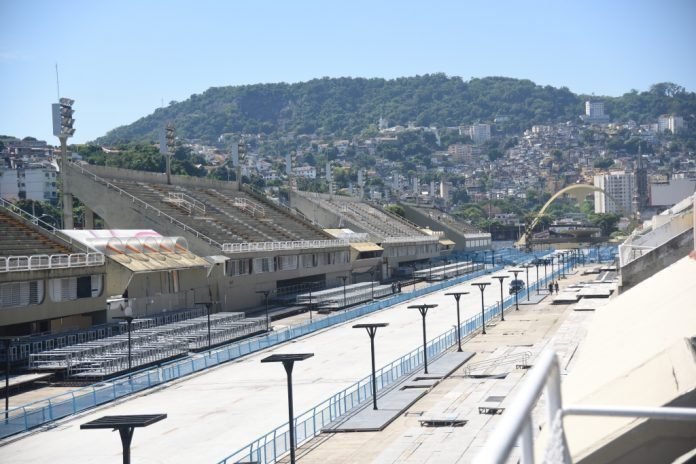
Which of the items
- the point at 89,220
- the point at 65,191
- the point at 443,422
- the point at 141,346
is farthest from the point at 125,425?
the point at 89,220

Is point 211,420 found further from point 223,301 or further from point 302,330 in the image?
point 223,301

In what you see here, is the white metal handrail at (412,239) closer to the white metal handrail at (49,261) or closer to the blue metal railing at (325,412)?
the blue metal railing at (325,412)

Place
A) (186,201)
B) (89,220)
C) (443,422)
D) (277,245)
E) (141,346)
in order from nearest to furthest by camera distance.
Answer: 1. (443,422)
2. (141,346)
3. (89,220)
4. (277,245)
5. (186,201)

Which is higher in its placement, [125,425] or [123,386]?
[125,425]

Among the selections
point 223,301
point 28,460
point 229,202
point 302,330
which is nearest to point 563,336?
point 302,330

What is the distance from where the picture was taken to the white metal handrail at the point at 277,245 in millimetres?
76656

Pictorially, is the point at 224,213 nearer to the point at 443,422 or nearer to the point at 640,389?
the point at 443,422

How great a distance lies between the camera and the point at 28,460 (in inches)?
1219

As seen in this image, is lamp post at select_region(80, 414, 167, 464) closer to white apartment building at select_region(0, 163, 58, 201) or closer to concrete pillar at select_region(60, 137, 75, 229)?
concrete pillar at select_region(60, 137, 75, 229)

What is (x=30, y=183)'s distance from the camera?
18100 cm

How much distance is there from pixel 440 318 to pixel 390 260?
5066cm

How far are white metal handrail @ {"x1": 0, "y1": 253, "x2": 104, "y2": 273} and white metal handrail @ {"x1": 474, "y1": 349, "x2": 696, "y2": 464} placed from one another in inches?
1896

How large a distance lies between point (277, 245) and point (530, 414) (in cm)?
8161

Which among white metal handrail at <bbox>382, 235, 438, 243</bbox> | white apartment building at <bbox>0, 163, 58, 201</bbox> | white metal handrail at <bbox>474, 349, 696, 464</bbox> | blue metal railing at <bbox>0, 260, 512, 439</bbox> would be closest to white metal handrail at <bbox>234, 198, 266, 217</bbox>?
white metal handrail at <bbox>382, 235, 438, 243</bbox>
